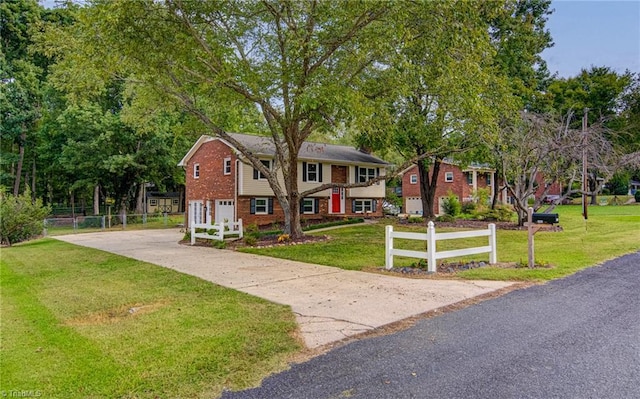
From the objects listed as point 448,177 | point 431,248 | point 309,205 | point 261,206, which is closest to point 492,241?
point 431,248

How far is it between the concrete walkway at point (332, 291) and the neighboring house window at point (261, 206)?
37.5ft

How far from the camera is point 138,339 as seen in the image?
15.8 ft

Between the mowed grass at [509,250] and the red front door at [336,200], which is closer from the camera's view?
the mowed grass at [509,250]

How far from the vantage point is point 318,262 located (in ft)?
36.6

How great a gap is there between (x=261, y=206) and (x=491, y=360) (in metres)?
20.2

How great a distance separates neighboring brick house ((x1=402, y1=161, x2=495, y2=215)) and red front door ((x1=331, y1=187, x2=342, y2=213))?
1108cm

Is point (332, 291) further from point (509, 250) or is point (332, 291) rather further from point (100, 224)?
point (100, 224)

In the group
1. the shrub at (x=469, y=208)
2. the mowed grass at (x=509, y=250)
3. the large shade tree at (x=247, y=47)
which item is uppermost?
the large shade tree at (x=247, y=47)

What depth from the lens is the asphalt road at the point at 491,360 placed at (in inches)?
137

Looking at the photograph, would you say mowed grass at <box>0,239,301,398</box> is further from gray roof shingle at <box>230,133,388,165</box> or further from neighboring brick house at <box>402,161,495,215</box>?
neighboring brick house at <box>402,161,495,215</box>

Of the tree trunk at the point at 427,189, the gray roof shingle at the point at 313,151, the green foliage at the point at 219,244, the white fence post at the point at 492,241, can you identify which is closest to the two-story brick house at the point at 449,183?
the gray roof shingle at the point at 313,151

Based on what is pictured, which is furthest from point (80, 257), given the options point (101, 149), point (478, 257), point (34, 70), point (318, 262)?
point (34, 70)

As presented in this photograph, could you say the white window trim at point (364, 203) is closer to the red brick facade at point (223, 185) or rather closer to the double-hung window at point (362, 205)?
the double-hung window at point (362, 205)

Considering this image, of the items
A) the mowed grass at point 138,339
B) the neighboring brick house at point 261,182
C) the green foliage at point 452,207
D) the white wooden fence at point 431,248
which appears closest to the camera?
the mowed grass at point 138,339
